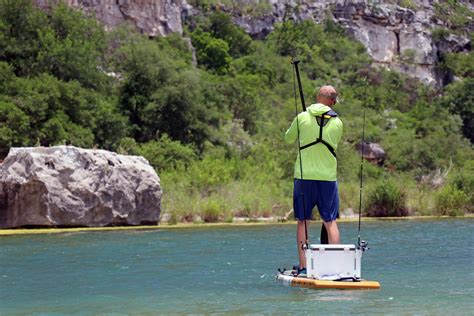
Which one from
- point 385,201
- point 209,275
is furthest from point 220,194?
point 209,275

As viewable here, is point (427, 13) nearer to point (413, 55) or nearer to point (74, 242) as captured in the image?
point (413, 55)

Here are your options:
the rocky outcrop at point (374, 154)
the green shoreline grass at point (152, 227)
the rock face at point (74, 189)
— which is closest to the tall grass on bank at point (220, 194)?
the green shoreline grass at point (152, 227)

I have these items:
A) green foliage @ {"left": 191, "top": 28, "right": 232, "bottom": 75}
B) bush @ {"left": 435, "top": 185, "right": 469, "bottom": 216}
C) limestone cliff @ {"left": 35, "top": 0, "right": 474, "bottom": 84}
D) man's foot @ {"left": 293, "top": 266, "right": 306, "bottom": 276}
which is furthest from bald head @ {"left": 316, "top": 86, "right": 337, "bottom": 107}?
limestone cliff @ {"left": 35, "top": 0, "right": 474, "bottom": 84}

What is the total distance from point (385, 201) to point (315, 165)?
19.6 metres

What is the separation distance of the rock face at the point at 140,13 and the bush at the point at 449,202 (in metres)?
24.5

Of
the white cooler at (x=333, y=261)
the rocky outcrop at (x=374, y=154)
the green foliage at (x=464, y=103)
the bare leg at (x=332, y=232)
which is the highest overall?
→ the green foliage at (x=464, y=103)

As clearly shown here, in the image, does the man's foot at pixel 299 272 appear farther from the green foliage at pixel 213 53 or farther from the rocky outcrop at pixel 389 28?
the rocky outcrop at pixel 389 28

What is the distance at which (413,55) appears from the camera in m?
84.3

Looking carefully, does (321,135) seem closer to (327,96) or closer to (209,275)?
(327,96)

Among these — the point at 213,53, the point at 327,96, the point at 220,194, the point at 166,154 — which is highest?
the point at 213,53

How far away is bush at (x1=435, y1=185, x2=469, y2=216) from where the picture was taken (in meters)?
30.8

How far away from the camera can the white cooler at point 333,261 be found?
10.8 m

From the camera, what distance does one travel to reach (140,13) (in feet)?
183

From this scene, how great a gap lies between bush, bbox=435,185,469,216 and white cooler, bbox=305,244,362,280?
67.4 feet
